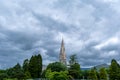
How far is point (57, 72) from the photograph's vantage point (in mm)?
60188

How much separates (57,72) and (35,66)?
1799cm

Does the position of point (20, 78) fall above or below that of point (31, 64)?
below

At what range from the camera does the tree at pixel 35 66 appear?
76.8 metres

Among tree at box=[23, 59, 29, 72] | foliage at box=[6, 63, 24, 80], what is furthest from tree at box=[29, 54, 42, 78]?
foliage at box=[6, 63, 24, 80]

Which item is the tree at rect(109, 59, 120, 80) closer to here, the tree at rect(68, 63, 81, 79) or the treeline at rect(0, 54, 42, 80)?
the tree at rect(68, 63, 81, 79)

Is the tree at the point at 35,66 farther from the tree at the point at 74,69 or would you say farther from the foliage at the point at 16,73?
the tree at the point at 74,69

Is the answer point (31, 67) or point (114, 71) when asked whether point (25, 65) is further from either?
point (114, 71)

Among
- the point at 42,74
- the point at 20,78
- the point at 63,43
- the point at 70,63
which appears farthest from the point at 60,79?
the point at 63,43

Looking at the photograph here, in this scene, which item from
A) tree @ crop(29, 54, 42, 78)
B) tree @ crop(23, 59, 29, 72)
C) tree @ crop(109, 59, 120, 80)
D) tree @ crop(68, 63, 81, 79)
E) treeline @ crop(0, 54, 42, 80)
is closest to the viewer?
tree @ crop(109, 59, 120, 80)

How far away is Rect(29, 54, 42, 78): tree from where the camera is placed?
76812 millimetres

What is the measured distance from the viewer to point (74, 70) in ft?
236

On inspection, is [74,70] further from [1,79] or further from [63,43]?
[63,43]

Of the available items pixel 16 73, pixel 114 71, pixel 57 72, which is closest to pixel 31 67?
pixel 16 73

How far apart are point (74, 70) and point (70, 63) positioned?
3.51 m
